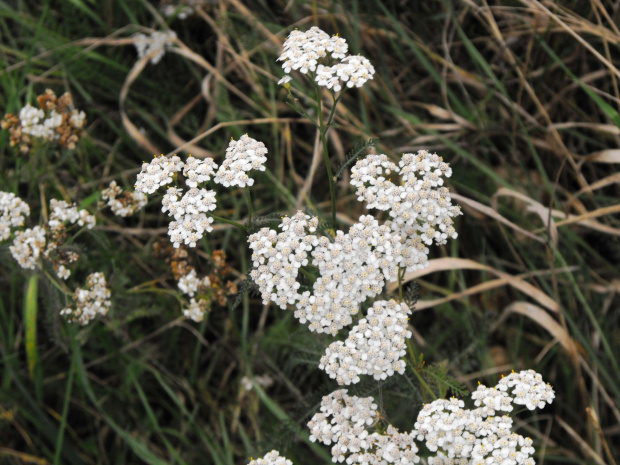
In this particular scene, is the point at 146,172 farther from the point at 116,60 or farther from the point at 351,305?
the point at 116,60

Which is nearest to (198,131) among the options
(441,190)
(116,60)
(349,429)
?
(116,60)

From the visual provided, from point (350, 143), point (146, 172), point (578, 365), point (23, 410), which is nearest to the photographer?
point (146, 172)

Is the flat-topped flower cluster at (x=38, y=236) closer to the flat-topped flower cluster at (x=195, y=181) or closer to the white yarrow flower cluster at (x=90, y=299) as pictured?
the white yarrow flower cluster at (x=90, y=299)

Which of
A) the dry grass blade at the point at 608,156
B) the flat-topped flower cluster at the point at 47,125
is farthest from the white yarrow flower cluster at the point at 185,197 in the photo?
the dry grass blade at the point at 608,156

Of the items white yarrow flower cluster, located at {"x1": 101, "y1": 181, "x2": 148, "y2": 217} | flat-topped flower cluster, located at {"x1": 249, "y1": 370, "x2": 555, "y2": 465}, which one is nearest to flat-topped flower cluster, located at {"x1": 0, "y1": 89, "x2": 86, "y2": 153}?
white yarrow flower cluster, located at {"x1": 101, "y1": 181, "x2": 148, "y2": 217}

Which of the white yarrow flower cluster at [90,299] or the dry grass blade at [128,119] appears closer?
the white yarrow flower cluster at [90,299]

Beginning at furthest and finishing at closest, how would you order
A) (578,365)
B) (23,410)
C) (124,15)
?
(124,15), (23,410), (578,365)
